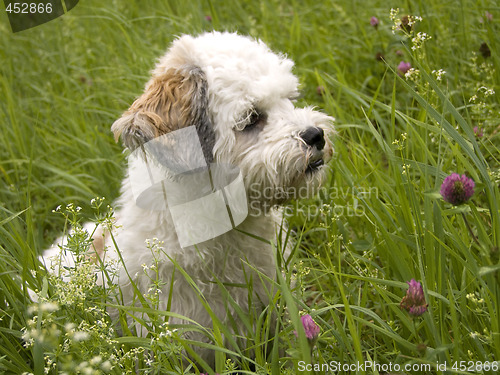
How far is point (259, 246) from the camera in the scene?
2.89 m

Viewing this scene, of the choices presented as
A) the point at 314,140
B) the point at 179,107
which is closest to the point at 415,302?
the point at 314,140

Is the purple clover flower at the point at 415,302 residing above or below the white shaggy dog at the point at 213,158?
below

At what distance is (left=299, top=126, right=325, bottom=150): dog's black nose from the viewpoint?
8.48 feet

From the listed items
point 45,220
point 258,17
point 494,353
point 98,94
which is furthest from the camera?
point 258,17

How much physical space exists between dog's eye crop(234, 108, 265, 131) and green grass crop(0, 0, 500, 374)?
53 cm

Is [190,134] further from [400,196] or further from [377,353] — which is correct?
[377,353]

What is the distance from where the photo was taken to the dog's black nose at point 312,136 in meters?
2.58

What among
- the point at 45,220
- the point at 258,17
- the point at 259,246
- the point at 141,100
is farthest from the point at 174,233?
the point at 258,17

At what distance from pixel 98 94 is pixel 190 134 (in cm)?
216

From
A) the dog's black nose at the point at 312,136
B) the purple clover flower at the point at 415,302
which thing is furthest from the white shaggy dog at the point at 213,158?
the purple clover flower at the point at 415,302

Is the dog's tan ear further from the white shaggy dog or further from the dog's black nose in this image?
the dog's black nose

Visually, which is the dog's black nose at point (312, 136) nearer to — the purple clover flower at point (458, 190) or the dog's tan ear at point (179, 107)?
the dog's tan ear at point (179, 107)

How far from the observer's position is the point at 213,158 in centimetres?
267

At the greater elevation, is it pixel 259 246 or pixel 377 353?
pixel 259 246
